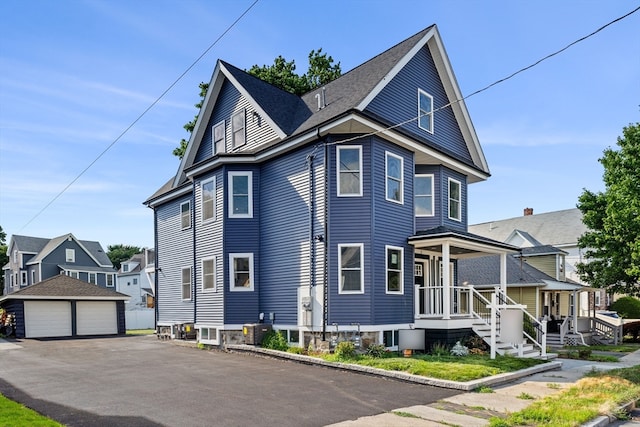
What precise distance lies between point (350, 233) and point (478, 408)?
6981 millimetres

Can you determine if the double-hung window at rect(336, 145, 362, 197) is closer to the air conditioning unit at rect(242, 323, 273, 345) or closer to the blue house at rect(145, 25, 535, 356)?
the blue house at rect(145, 25, 535, 356)

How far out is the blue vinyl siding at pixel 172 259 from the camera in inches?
859

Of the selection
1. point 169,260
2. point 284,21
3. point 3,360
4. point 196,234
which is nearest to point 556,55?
point 284,21

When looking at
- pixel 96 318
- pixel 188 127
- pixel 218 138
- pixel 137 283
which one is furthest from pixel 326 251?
pixel 137 283

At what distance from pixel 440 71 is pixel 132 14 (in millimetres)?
12047

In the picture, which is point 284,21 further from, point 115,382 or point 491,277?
point 491,277

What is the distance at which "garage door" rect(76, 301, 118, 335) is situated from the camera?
28859mm

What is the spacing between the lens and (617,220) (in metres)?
24.9

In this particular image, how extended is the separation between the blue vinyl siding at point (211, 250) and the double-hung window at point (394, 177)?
590 cm

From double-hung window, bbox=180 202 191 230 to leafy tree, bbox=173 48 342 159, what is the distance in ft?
Result: 31.6

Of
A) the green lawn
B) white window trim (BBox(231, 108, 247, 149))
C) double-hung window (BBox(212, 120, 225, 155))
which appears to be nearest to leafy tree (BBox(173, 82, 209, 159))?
double-hung window (BBox(212, 120, 225, 155))

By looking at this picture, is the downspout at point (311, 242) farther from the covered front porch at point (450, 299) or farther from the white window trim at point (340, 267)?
the covered front porch at point (450, 299)

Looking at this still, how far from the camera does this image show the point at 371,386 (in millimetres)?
10695

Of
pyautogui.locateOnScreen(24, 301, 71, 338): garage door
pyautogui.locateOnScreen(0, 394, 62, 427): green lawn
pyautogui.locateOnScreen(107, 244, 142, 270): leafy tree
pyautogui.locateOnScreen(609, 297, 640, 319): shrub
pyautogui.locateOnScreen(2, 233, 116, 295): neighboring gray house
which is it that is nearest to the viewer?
pyautogui.locateOnScreen(0, 394, 62, 427): green lawn
